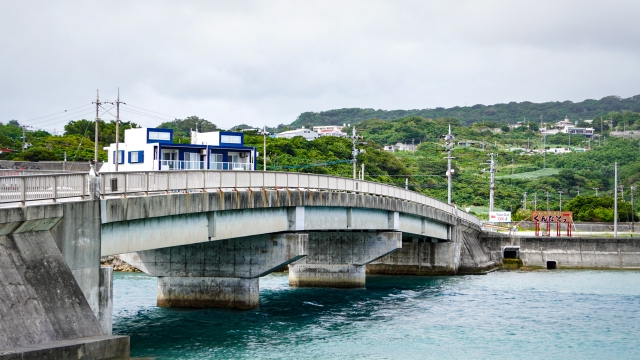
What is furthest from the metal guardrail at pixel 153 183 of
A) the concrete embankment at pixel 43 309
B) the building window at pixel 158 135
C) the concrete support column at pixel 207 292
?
the building window at pixel 158 135

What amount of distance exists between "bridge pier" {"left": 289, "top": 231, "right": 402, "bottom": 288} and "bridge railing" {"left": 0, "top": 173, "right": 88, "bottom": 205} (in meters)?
30.7

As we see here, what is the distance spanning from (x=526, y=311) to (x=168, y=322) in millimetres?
19536

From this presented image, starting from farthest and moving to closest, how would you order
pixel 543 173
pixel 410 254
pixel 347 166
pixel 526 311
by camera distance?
1. pixel 543 173
2. pixel 347 166
3. pixel 410 254
4. pixel 526 311

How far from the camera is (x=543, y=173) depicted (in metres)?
192

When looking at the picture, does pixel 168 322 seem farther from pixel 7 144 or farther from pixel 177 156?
pixel 7 144

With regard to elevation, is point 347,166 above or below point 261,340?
above

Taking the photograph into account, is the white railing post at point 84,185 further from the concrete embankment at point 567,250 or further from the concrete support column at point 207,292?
the concrete embankment at point 567,250

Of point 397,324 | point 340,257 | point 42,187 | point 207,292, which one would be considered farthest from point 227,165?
point 42,187

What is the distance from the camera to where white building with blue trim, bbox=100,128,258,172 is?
6300cm

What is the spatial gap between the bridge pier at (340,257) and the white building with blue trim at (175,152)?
12.7 meters

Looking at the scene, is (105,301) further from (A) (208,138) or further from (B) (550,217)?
(B) (550,217)

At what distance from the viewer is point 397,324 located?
42.1 meters

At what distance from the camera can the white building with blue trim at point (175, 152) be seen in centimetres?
6300

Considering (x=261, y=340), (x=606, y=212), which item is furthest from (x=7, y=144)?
(x=261, y=340)
